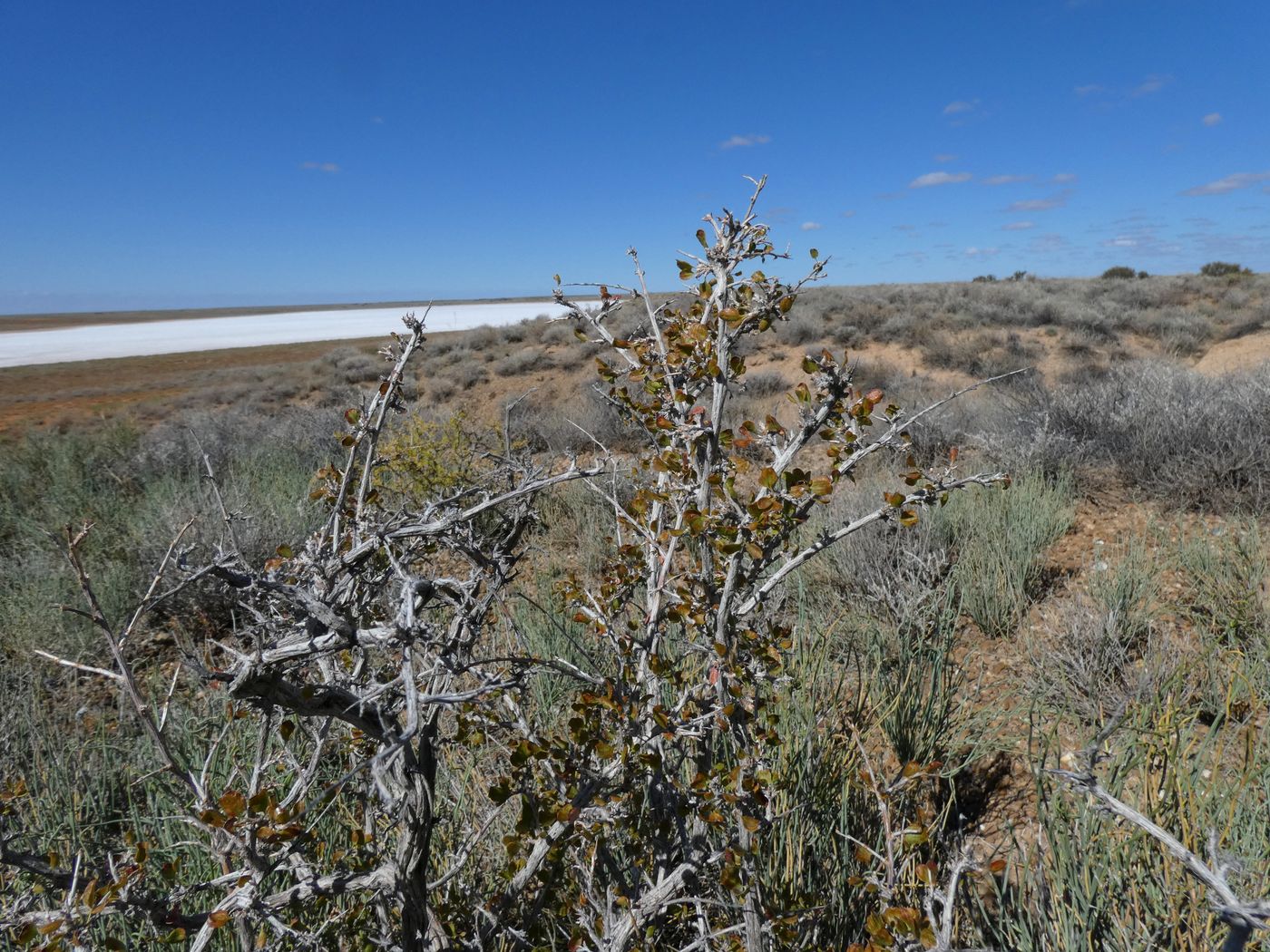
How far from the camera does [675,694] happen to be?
2439 millimetres

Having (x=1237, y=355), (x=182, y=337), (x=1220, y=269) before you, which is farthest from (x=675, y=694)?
(x=182, y=337)

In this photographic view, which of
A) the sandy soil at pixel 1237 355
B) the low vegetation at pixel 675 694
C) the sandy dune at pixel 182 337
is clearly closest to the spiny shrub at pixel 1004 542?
the low vegetation at pixel 675 694

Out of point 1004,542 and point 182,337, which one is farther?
point 182,337

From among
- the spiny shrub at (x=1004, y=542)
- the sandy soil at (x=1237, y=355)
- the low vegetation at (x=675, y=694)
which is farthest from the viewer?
the sandy soil at (x=1237, y=355)

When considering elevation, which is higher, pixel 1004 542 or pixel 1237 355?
pixel 1237 355

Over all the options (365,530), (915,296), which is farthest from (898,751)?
(915,296)

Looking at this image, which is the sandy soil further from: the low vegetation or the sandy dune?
the sandy dune

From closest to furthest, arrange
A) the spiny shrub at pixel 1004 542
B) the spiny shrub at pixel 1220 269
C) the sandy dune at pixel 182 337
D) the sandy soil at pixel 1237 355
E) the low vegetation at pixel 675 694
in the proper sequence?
the low vegetation at pixel 675 694 → the spiny shrub at pixel 1004 542 → the sandy soil at pixel 1237 355 → the spiny shrub at pixel 1220 269 → the sandy dune at pixel 182 337

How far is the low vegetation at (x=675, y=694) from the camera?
3.85 ft

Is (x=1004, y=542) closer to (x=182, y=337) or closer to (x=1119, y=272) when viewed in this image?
(x=1119, y=272)

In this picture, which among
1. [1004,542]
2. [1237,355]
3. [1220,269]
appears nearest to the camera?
[1004,542]

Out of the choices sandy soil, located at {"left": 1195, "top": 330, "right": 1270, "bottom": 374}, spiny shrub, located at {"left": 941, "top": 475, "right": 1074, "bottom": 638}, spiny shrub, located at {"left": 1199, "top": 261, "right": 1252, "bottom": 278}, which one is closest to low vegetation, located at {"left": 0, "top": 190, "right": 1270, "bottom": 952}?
spiny shrub, located at {"left": 941, "top": 475, "right": 1074, "bottom": 638}

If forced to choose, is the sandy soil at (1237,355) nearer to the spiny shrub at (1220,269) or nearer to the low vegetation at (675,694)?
the low vegetation at (675,694)

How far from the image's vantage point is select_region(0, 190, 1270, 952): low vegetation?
117 centimetres
